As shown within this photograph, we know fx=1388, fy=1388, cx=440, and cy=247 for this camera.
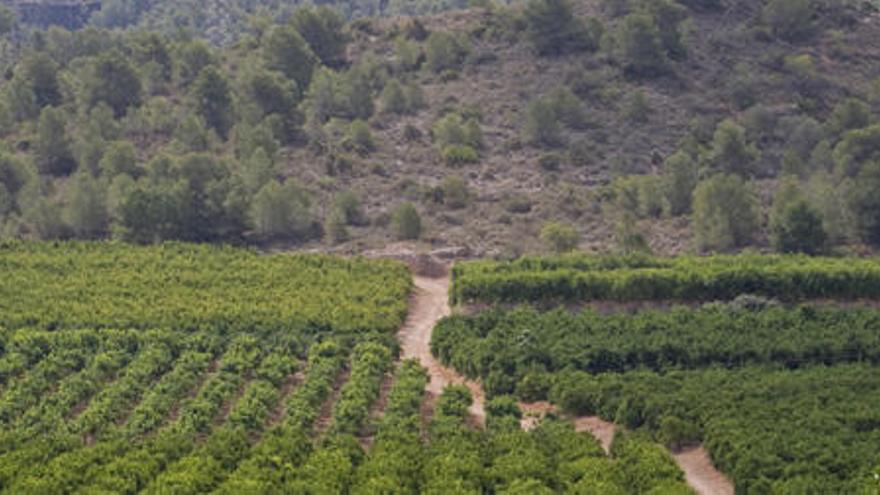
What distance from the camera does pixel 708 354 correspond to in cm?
7012

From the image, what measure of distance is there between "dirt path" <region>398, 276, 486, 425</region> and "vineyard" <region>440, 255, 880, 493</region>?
0.82 meters

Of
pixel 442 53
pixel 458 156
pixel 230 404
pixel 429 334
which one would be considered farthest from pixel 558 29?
pixel 230 404

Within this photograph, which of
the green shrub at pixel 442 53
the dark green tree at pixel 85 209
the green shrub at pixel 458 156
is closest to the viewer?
the dark green tree at pixel 85 209

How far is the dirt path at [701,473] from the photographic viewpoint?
55062 mm

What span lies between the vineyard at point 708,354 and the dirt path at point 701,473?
66 cm

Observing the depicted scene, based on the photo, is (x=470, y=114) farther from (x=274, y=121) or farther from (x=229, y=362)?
(x=229, y=362)

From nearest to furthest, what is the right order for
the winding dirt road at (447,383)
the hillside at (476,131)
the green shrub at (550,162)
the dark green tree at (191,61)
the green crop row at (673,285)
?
the winding dirt road at (447,383) < the green crop row at (673,285) < the hillside at (476,131) < the green shrub at (550,162) < the dark green tree at (191,61)

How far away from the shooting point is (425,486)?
50.9 metres

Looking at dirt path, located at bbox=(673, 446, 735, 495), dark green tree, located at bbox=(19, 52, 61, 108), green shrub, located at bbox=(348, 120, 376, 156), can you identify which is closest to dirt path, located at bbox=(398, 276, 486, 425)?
dirt path, located at bbox=(673, 446, 735, 495)

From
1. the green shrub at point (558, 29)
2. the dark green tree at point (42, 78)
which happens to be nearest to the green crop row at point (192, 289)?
the dark green tree at point (42, 78)

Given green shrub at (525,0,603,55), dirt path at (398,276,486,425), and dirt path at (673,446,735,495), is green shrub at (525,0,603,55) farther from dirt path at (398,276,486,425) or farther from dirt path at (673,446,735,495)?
dirt path at (673,446,735,495)

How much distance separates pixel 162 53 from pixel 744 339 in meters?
81.0

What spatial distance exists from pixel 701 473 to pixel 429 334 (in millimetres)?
24995

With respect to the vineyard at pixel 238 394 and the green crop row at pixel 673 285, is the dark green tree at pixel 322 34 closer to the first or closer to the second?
the vineyard at pixel 238 394
